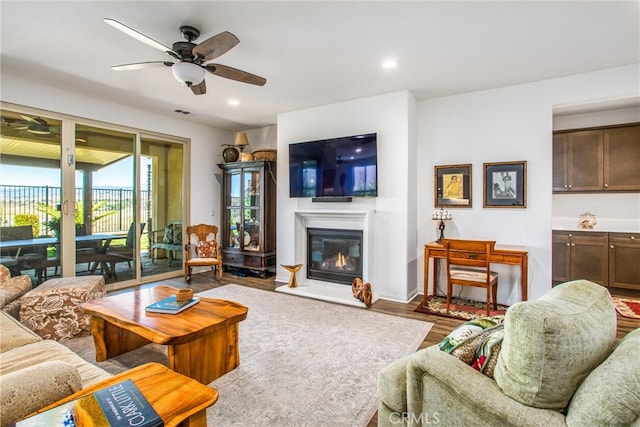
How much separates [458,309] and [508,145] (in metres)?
2.04

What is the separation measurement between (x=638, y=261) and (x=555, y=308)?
445 centimetres

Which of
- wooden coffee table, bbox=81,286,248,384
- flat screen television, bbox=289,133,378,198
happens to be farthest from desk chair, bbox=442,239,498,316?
wooden coffee table, bbox=81,286,248,384

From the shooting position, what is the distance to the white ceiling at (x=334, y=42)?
228 cm

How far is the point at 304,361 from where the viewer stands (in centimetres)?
246

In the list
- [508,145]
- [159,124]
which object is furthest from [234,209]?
[508,145]

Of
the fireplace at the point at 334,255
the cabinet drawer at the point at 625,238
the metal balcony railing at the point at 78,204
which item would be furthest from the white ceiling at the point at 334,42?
the cabinet drawer at the point at 625,238

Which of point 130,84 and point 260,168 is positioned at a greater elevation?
point 130,84

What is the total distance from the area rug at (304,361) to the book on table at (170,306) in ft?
1.48

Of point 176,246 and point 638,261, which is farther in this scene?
point 176,246

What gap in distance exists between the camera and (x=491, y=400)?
104cm

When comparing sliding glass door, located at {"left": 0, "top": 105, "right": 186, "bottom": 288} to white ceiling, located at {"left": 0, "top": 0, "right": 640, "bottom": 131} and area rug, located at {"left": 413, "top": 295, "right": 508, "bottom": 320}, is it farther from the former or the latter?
area rug, located at {"left": 413, "top": 295, "right": 508, "bottom": 320}

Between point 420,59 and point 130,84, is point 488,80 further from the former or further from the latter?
point 130,84

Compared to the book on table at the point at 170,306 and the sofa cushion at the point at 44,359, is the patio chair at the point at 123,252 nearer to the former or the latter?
the book on table at the point at 170,306

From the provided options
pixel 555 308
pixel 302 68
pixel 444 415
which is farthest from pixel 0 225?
pixel 555 308
